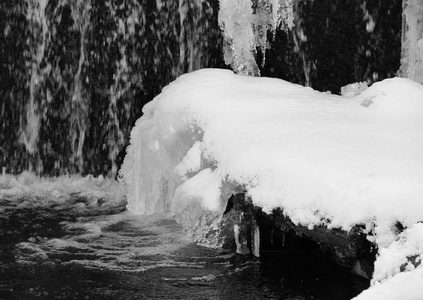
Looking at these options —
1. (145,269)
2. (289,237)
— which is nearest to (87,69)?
(145,269)

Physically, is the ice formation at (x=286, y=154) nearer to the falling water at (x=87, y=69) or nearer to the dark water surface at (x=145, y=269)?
the dark water surface at (x=145, y=269)

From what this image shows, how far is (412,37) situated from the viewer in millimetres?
8898

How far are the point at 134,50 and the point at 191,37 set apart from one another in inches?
29.0

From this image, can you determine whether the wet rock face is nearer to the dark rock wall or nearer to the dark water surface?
the dark water surface

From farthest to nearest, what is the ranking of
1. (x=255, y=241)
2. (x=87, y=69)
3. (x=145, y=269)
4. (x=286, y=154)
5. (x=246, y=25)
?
1. (x=87, y=69)
2. (x=246, y=25)
3. (x=255, y=241)
4. (x=145, y=269)
5. (x=286, y=154)

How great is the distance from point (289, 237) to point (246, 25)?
331 cm

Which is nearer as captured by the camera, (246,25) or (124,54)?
(246,25)

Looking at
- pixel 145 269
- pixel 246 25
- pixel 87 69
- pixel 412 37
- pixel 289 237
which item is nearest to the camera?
pixel 145 269

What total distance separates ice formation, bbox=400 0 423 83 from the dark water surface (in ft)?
11.9

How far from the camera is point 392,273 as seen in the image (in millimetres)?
4180

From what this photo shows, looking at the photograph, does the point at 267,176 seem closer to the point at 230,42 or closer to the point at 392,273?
the point at 392,273

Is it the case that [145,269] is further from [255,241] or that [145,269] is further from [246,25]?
[246,25]

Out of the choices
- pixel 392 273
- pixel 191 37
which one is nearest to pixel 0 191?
pixel 191 37

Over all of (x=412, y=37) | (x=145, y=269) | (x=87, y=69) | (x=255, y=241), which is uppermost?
(x=412, y=37)
